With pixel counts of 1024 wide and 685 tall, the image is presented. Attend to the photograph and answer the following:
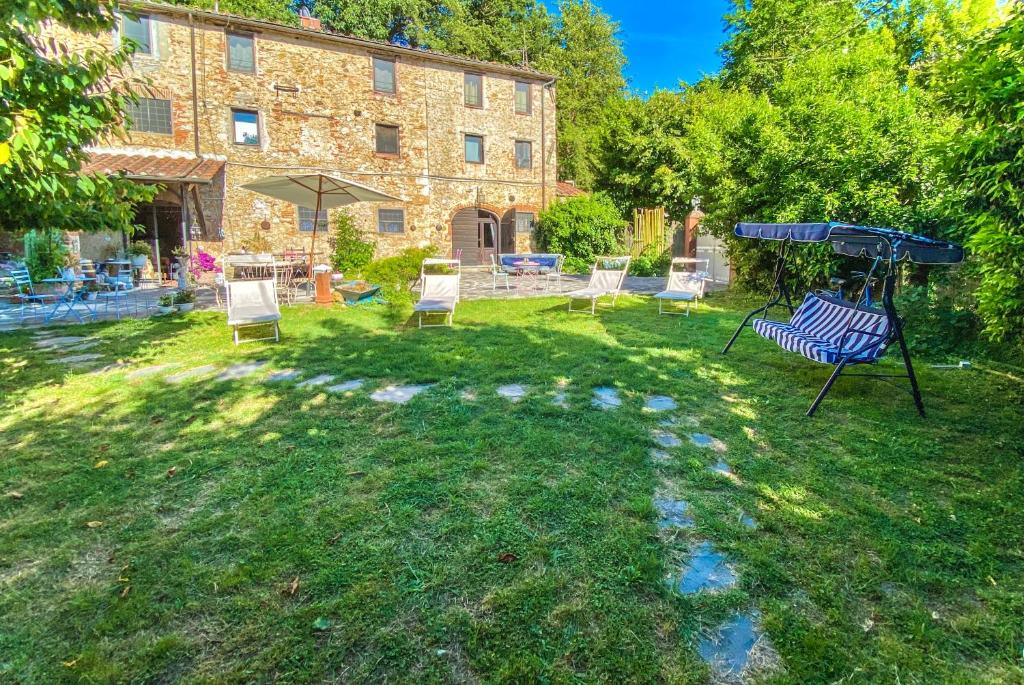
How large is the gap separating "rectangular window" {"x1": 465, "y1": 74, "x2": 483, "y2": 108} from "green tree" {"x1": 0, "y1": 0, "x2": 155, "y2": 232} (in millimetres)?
18225

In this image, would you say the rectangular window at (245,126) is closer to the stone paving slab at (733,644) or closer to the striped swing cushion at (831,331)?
the striped swing cushion at (831,331)

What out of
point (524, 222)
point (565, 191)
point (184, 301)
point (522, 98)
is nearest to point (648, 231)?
point (524, 222)

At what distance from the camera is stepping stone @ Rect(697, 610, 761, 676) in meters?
1.77

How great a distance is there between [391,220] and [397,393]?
16.3 meters

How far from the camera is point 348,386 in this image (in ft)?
15.6

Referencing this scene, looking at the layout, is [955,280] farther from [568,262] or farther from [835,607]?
[568,262]

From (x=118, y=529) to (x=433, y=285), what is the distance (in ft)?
19.9

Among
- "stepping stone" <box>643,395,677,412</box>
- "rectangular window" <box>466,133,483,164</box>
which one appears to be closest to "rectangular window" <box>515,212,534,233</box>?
"rectangular window" <box>466,133,483,164</box>

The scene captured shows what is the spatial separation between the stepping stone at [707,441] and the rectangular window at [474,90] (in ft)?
65.0

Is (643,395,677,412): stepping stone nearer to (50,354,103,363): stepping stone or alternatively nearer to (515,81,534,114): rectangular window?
(50,354,103,363): stepping stone

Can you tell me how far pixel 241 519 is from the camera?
2613 mm

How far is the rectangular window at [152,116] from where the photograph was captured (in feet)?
50.7

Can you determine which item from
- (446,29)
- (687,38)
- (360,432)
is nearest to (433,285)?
(360,432)

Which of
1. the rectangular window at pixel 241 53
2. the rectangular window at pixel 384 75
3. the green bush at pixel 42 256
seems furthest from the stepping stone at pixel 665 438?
the rectangular window at pixel 384 75
